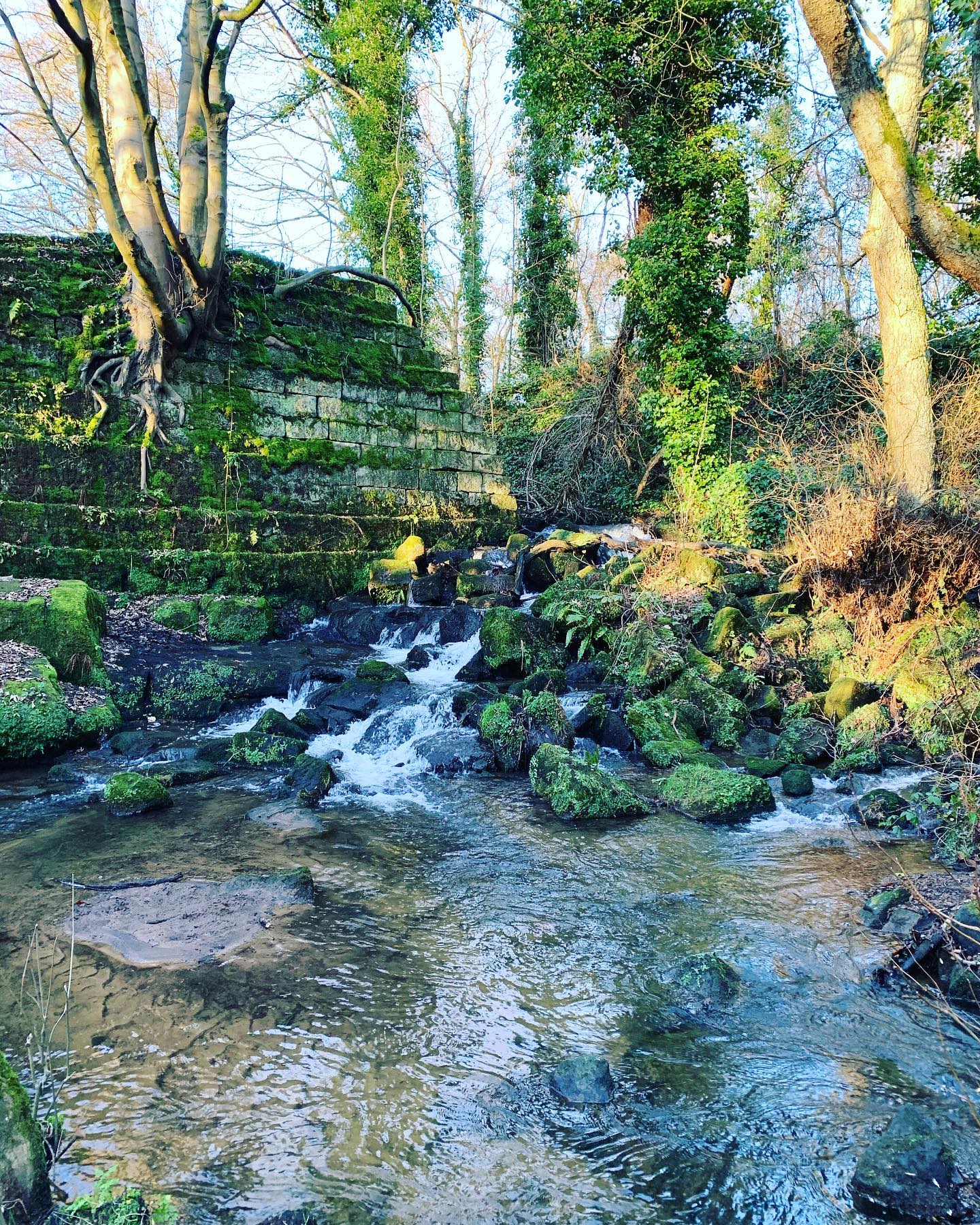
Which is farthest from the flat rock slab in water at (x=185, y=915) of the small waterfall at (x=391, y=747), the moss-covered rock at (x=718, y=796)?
the moss-covered rock at (x=718, y=796)

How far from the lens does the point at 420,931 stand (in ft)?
15.3

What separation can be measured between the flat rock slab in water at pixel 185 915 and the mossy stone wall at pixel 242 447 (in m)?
7.33

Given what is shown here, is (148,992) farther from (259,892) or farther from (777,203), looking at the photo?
(777,203)

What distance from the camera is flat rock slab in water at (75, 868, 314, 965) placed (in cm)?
434

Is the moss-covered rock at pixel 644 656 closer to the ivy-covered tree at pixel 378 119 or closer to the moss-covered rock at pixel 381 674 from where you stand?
the moss-covered rock at pixel 381 674

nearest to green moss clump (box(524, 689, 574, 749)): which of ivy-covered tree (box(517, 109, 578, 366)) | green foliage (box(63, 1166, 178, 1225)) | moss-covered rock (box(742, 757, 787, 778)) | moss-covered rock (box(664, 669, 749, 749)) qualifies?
moss-covered rock (box(664, 669, 749, 749))

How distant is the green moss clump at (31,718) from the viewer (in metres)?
7.53

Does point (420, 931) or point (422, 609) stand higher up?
point (422, 609)

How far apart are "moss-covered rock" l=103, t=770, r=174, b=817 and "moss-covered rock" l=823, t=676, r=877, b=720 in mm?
6493

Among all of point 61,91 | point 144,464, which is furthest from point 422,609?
point 61,91

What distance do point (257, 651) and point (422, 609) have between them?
2422mm

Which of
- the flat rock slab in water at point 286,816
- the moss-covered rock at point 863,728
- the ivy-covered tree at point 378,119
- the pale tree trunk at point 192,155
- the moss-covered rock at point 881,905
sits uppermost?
the ivy-covered tree at point 378,119

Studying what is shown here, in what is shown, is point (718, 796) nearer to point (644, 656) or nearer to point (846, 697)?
point (846, 697)

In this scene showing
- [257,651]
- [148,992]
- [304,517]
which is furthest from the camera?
[304,517]
